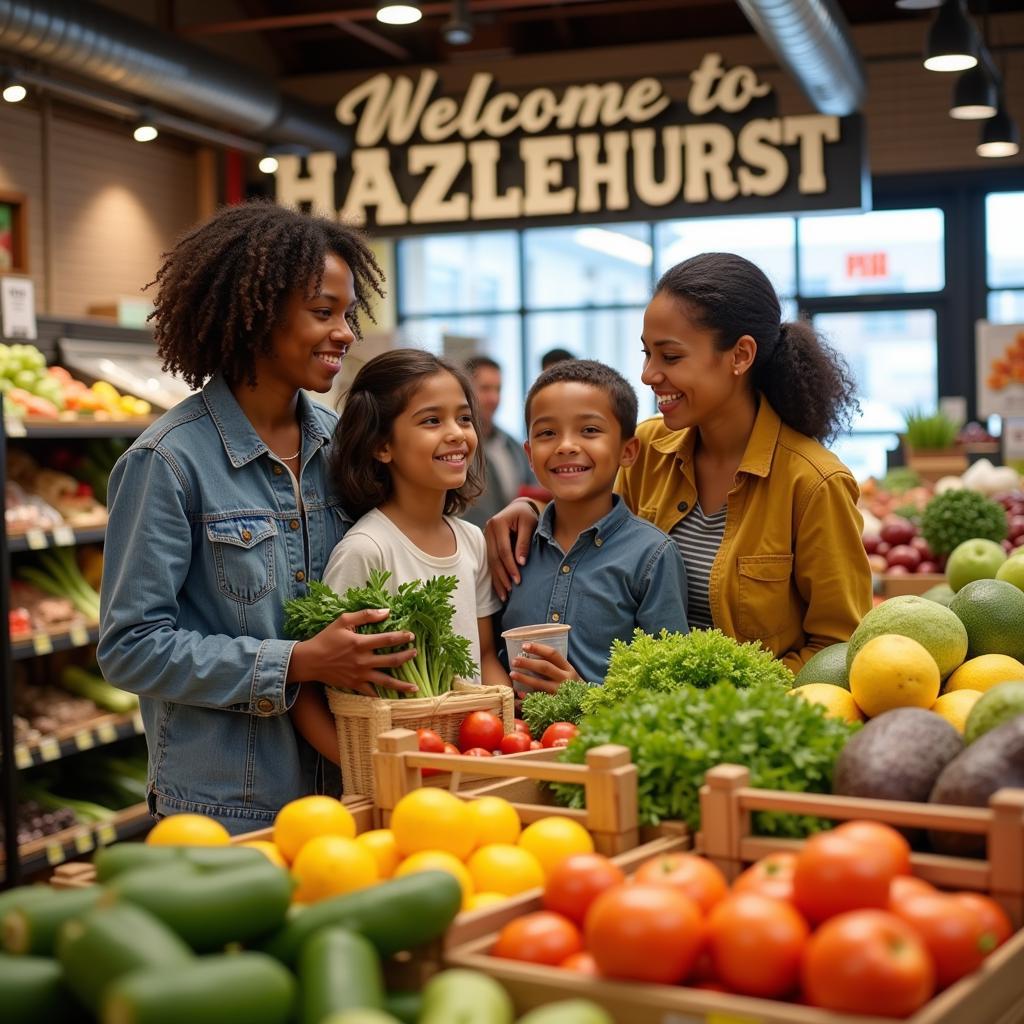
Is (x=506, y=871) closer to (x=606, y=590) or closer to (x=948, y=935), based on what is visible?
(x=948, y=935)

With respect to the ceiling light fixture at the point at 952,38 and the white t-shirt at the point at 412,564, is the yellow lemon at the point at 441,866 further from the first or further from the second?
the ceiling light fixture at the point at 952,38

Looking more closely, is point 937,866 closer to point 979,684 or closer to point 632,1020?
point 632,1020

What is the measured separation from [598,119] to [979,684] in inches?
231

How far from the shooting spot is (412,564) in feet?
7.95

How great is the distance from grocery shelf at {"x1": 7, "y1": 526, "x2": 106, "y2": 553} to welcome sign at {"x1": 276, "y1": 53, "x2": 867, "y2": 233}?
2.98 meters

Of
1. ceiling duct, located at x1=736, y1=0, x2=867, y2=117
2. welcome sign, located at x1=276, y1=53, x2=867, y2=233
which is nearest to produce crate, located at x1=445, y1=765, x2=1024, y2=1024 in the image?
ceiling duct, located at x1=736, y1=0, x2=867, y2=117

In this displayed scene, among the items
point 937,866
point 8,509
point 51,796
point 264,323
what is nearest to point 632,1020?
point 937,866

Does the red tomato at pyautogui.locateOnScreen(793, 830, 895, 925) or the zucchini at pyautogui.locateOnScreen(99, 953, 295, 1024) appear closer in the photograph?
the zucchini at pyautogui.locateOnScreen(99, 953, 295, 1024)

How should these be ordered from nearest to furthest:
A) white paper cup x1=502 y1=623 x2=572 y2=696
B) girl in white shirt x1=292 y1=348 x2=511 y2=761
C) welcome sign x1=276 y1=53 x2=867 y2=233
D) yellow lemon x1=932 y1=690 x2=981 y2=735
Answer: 1. yellow lemon x1=932 y1=690 x2=981 y2=735
2. white paper cup x1=502 y1=623 x2=572 y2=696
3. girl in white shirt x1=292 y1=348 x2=511 y2=761
4. welcome sign x1=276 y1=53 x2=867 y2=233

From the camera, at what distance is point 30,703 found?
501 centimetres

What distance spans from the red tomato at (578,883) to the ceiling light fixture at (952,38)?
18.9 ft

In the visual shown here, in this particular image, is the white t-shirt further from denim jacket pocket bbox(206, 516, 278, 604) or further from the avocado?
the avocado

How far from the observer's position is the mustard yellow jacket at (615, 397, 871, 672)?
248 cm

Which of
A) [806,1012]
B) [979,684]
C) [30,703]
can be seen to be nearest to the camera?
[806,1012]
